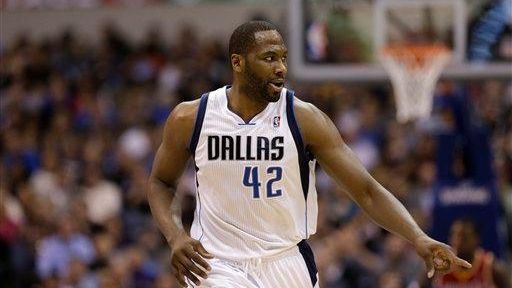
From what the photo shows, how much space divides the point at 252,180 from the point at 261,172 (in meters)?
0.06

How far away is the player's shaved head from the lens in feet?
18.7

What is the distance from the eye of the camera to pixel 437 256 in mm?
5430

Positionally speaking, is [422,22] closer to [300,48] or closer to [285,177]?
[300,48]

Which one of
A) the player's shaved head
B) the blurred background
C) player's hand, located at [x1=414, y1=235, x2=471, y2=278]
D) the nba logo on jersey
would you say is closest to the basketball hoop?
the blurred background

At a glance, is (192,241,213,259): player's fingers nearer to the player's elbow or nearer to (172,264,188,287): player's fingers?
(172,264,188,287): player's fingers

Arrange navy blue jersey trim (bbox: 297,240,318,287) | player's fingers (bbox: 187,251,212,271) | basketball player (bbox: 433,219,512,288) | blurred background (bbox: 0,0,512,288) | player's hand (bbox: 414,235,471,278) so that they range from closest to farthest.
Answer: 1. player's hand (bbox: 414,235,471,278)
2. player's fingers (bbox: 187,251,212,271)
3. navy blue jersey trim (bbox: 297,240,318,287)
4. basketball player (bbox: 433,219,512,288)
5. blurred background (bbox: 0,0,512,288)

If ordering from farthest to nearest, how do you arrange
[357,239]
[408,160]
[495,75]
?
[408,160], [357,239], [495,75]

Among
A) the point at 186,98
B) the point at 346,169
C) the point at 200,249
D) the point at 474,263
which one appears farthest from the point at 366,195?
the point at 186,98

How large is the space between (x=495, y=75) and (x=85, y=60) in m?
8.70

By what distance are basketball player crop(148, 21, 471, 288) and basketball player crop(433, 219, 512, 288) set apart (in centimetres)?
461

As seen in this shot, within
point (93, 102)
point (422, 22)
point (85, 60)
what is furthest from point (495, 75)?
point (85, 60)

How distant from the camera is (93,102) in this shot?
→ 672 inches

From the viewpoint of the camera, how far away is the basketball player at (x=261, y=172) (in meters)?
5.73

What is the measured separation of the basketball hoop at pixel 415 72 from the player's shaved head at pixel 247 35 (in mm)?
5613
